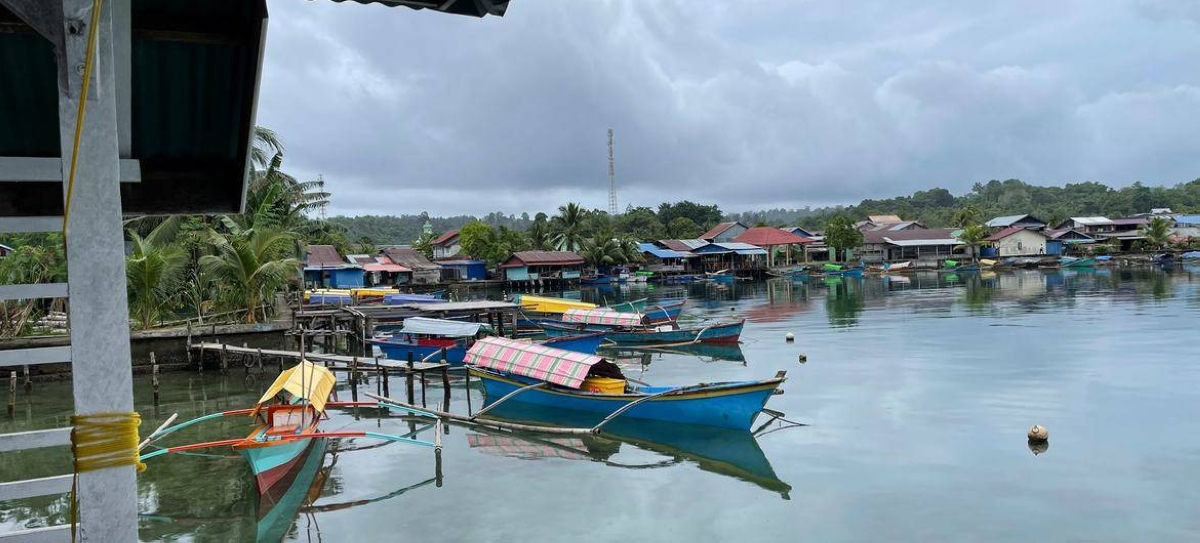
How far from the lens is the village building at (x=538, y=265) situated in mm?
56750

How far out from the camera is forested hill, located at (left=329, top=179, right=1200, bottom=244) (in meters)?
81.9

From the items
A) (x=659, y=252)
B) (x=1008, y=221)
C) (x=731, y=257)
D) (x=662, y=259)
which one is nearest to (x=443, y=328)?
(x=659, y=252)

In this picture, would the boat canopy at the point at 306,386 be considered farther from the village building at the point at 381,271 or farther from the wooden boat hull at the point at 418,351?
the village building at the point at 381,271

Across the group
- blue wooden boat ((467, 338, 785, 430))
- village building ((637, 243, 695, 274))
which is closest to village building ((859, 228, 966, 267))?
village building ((637, 243, 695, 274))

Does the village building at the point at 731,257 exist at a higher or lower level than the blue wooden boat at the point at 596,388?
higher

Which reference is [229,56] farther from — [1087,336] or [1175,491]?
[1087,336]

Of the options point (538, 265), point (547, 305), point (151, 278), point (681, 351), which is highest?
point (538, 265)

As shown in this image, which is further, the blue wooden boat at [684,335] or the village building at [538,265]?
the village building at [538,265]

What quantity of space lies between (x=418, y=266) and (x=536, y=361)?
1745 inches

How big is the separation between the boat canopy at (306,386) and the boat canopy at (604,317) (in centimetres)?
1447

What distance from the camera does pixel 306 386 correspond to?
37.9 ft

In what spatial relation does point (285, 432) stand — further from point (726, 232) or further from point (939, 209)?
point (939, 209)

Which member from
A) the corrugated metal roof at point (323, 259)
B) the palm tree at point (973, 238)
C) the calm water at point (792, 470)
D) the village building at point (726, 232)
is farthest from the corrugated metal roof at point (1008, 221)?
the corrugated metal roof at point (323, 259)

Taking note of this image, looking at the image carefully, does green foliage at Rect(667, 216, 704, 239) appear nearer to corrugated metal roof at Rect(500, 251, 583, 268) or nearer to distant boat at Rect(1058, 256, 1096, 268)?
corrugated metal roof at Rect(500, 251, 583, 268)
